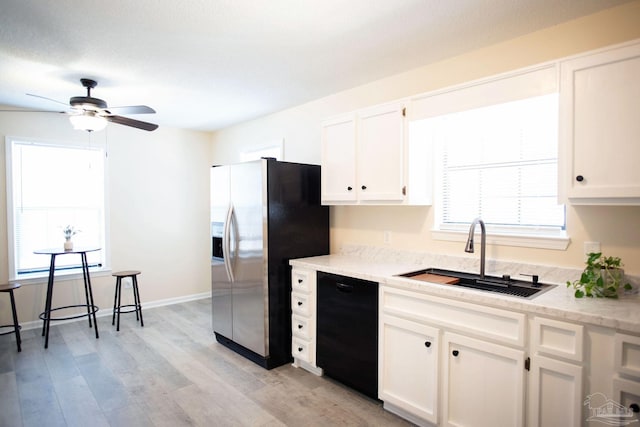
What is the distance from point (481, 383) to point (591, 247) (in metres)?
1.01

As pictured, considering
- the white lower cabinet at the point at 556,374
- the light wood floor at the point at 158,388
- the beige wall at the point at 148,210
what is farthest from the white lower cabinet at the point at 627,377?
the beige wall at the point at 148,210

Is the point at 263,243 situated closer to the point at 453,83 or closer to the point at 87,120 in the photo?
the point at 87,120

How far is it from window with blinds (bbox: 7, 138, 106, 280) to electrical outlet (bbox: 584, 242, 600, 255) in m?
4.93

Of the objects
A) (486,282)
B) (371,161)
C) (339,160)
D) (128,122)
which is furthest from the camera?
(128,122)

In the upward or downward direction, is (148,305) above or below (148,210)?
below

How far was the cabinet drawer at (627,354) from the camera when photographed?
146cm

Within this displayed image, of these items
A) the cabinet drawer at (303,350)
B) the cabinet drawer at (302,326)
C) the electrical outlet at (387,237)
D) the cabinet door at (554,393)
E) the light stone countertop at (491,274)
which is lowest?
the cabinet drawer at (303,350)

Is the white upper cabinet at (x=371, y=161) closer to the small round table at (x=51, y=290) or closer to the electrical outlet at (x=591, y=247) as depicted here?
the electrical outlet at (x=591, y=247)

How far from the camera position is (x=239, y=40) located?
241 cm

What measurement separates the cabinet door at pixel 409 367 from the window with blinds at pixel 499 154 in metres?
0.92

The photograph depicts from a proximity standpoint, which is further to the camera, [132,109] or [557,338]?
[132,109]

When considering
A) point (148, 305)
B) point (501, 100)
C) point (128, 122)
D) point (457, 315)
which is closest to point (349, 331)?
point (457, 315)

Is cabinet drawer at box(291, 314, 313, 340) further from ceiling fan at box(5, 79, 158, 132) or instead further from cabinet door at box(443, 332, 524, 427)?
ceiling fan at box(5, 79, 158, 132)

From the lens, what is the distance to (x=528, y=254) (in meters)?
2.34
